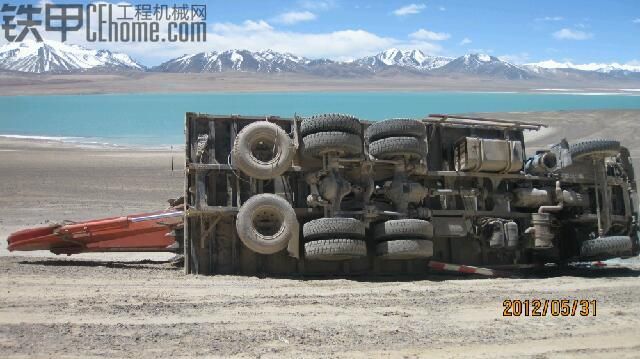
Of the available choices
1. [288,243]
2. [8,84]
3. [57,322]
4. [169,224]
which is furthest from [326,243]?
[8,84]

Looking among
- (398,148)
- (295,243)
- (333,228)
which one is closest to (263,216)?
(295,243)

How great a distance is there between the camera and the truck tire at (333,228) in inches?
350

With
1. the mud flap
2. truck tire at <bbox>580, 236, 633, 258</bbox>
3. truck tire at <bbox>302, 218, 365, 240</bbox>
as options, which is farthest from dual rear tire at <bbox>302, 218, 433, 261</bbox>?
truck tire at <bbox>580, 236, 633, 258</bbox>

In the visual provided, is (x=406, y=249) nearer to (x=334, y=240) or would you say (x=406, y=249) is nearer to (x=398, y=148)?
(x=334, y=240)

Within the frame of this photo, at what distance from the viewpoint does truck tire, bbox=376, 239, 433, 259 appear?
9.03 meters

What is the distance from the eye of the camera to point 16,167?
85.3ft

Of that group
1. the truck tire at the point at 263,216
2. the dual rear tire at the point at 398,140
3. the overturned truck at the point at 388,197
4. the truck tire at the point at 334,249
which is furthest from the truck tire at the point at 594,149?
the truck tire at the point at 263,216

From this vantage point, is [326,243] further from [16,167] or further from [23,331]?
[16,167]

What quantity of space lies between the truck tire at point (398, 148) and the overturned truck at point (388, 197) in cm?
2

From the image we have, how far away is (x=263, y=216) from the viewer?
9203 millimetres
